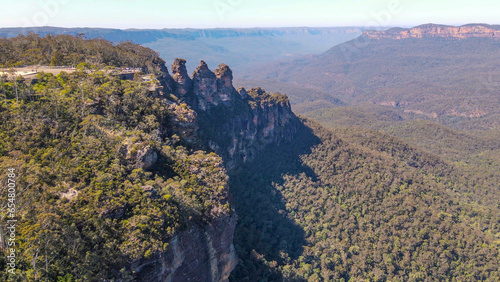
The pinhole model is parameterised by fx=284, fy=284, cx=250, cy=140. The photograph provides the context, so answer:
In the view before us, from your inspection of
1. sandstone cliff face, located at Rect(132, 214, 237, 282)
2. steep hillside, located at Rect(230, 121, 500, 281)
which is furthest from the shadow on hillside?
sandstone cliff face, located at Rect(132, 214, 237, 282)

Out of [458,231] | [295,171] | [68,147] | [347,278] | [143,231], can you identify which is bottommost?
[347,278]

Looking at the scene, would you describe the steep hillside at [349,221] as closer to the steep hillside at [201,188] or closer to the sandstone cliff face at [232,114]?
the steep hillside at [201,188]

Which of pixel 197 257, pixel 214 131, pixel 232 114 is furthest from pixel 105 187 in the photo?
pixel 232 114

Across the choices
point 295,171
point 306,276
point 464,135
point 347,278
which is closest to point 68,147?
point 306,276

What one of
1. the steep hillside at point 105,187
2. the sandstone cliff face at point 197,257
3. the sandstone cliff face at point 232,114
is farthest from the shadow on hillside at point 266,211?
the steep hillside at point 105,187

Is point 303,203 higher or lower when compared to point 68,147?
lower

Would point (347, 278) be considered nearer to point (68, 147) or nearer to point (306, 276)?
point (306, 276)

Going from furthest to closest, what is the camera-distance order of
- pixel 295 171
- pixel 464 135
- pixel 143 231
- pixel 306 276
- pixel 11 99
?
pixel 464 135
pixel 295 171
pixel 306 276
pixel 11 99
pixel 143 231

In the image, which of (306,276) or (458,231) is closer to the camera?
(306,276)

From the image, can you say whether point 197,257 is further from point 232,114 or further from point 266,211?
point 232,114
